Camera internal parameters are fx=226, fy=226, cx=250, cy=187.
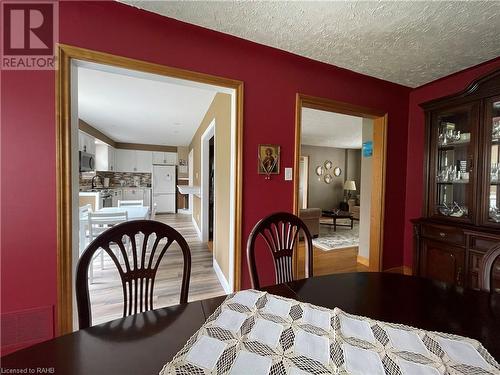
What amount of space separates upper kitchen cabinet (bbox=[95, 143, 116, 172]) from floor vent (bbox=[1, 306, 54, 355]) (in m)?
5.32

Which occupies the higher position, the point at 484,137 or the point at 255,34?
the point at 255,34

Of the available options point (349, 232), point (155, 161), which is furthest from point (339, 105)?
point (155, 161)

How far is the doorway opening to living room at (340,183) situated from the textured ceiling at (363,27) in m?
0.51

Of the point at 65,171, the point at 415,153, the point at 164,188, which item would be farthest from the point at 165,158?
the point at 415,153

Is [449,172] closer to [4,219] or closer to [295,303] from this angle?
[295,303]

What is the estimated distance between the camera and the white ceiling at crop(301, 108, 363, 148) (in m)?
4.28

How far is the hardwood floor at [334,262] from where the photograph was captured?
10.3 feet

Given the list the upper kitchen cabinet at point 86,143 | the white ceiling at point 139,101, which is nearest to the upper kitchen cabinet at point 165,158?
the white ceiling at point 139,101

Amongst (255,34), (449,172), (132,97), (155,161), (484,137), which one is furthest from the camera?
(155,161)

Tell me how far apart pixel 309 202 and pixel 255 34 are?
21.8ft

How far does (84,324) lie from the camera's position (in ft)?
2.71

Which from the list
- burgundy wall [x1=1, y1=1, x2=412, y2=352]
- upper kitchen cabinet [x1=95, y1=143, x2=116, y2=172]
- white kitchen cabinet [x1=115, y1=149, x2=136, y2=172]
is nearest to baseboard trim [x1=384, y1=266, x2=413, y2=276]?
burgundy wall [x1=1, y1=1, x2=412, y2=352]

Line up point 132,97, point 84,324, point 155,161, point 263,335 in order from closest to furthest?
point 263,335
point 84,324
point 132,97
point 155,161

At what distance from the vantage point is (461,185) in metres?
2.19
